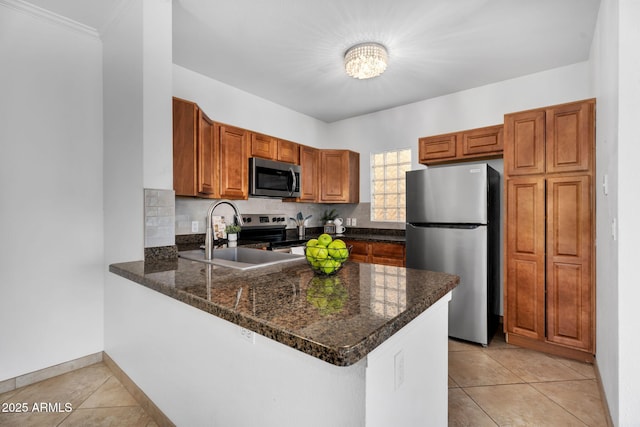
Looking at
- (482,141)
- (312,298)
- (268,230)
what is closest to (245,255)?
(268,230)

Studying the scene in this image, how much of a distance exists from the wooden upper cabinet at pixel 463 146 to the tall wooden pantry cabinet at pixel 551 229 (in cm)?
31

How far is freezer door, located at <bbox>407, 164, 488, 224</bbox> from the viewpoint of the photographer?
273 centimetres

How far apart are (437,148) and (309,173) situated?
1.62m

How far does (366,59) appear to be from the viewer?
2555 mm

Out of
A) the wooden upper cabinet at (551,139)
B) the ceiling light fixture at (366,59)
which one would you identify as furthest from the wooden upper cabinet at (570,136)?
the ceiling light fixture at (366,59)

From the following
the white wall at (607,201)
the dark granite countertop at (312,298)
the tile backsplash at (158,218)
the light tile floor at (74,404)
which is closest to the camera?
the dark granite countertop at (312,298)

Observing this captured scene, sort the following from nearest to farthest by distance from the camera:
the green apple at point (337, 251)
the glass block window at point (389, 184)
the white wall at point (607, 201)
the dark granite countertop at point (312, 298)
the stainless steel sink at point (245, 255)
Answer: the dark granite countertop at point (312, 298) < the green apple at point (337, 251) < the white wall at point (607, 201) < the stainless steel sink at point (245, 255) < the glass block window at point (389, 184)

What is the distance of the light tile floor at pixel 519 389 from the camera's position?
5.89ft

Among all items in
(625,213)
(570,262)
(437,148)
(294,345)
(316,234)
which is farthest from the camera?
(316,234)

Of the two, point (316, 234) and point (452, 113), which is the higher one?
point (452, 113)

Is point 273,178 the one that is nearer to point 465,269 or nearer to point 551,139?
point 465,269

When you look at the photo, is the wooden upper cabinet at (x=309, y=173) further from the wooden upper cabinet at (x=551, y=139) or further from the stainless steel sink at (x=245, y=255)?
the wooden upper cabinet at (x=551, y=139)

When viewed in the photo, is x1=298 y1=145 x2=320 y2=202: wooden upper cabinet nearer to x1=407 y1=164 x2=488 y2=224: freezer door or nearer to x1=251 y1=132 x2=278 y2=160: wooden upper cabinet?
x1=251 y1=132 x2=278 y2=160: wooden upper cabinet

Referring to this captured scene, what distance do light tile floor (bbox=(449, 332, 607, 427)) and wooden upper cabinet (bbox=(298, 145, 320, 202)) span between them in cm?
239
